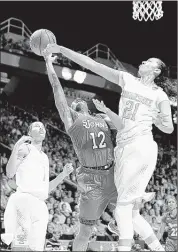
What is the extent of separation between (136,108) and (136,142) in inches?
12.2

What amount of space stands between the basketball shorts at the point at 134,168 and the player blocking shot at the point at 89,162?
388 millimetres

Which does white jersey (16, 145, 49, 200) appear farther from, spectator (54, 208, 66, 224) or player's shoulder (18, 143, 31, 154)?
spectator (54, 208, 66, 224)

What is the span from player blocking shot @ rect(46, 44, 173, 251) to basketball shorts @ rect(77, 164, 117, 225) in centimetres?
36

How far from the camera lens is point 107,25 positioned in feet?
55.3

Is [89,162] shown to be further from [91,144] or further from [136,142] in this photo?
[136,142]

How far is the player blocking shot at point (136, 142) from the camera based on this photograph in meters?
4.08

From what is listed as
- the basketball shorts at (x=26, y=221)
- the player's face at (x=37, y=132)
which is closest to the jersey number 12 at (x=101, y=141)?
the player's face at (x=37, y=132)

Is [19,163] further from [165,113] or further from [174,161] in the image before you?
[174,161]

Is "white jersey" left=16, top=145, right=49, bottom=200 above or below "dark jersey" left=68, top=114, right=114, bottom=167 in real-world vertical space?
below

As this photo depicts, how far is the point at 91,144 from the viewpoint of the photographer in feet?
15.4

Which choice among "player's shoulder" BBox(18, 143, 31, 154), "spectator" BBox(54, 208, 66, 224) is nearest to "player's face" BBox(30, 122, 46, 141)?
"player's shoulder" BBox(18, 143, 31, 154)

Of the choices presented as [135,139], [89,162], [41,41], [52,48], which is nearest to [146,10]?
[41,41]

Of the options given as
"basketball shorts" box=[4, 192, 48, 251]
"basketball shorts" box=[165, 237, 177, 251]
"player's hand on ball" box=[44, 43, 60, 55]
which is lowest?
"basketball shorts" box=[165, 237, 177, 251]

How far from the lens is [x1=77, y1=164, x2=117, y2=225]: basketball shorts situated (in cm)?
458
